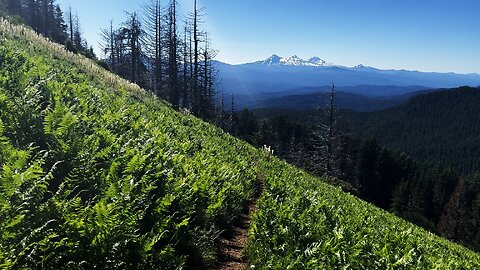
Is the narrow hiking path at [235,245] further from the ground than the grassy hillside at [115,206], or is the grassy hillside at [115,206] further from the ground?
the grassy hillside at [115,206]

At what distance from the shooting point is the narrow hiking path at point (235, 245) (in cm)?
624

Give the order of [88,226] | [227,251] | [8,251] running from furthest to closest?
[227,251] < [88,226] < [8,251]

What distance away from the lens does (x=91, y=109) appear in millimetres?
8570

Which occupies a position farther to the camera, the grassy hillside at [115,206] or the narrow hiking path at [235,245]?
the narrow hiking path at [235,245]

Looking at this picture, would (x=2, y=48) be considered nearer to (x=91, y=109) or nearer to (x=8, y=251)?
(x=91, y=109)

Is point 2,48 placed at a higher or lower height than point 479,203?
higher

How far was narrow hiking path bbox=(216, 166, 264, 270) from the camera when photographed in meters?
6.24

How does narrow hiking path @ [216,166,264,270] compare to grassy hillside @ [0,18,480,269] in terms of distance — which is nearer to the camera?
grassy hillside @ [0,18,480,269]

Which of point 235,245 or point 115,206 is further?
point 235,245

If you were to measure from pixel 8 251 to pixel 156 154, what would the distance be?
13.5 ft

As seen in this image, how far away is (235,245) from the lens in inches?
290

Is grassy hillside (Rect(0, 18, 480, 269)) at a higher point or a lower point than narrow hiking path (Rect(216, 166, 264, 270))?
higher

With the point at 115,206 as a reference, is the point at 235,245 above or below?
below

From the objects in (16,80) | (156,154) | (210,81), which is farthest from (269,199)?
(210,81)
